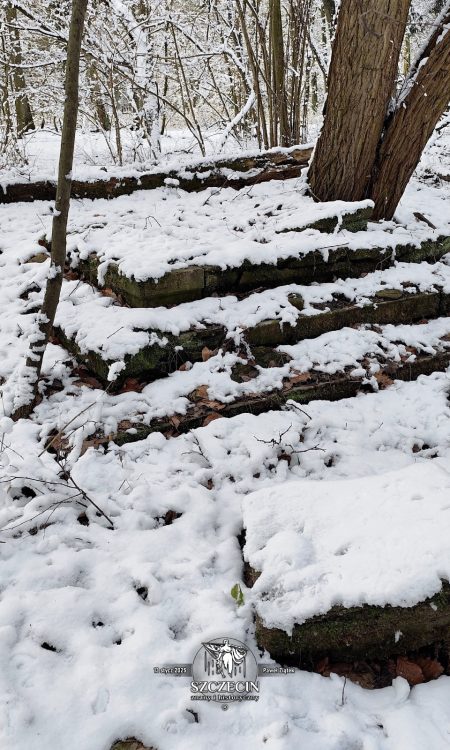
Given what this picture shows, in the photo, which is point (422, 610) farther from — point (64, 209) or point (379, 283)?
point (379, 283)

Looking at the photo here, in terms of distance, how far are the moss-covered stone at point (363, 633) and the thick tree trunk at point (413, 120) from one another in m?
4.30

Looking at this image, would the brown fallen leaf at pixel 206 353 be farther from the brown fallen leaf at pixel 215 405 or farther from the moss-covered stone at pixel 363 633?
the moss-covered stone at pixel 363 633

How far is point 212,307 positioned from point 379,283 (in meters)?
1.62

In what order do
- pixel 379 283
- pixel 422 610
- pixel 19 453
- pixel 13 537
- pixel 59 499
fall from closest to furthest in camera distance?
pixel 422 610, pixel 13 537, pixel 59 499, pixel 19 453, pixel 379 283

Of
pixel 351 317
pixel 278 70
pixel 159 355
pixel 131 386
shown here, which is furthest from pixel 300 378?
pixel 278 70

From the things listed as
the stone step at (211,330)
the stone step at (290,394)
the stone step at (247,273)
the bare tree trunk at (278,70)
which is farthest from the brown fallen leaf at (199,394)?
the bare tree trunk at (278,70)

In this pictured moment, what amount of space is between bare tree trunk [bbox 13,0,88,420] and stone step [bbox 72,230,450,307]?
2.43ft

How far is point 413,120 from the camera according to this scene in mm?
4660

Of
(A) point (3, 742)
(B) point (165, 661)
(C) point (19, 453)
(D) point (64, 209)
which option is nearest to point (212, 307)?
(D) point (64, 209)

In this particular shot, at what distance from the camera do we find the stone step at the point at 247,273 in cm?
378

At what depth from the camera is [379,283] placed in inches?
173

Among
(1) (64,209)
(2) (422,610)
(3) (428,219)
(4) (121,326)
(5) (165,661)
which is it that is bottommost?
(5) (165,661)

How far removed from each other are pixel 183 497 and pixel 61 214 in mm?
1857

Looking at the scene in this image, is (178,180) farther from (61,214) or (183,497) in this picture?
(183,497)
